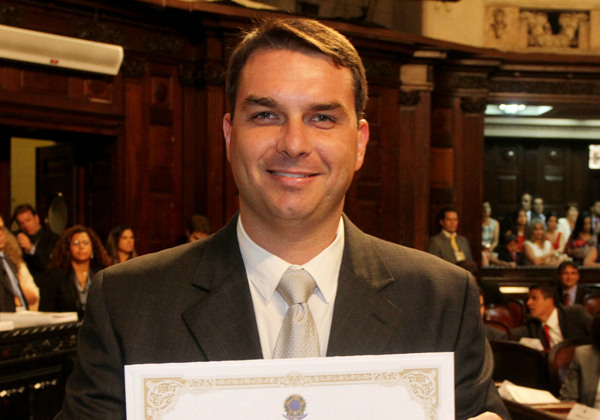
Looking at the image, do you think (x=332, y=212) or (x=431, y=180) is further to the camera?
(x=431, y=180)

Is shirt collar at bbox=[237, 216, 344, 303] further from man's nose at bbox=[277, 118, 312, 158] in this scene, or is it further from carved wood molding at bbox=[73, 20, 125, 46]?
carved wood molding at bbox=[73, 20, 125, 46]

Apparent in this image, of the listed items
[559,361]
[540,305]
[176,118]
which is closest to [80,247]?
[176,118]

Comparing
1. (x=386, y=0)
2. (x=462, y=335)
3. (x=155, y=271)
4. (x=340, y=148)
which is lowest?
(x=462, y=335)

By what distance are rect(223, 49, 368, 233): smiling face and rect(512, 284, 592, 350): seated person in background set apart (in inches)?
199

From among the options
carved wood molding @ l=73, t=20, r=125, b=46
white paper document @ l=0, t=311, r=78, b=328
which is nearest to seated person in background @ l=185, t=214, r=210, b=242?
carved wood molding @ l=73, t=20, r=125, b=46

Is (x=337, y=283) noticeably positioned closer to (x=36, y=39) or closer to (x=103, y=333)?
(x=103, y=333)

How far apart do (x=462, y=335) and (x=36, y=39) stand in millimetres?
6099

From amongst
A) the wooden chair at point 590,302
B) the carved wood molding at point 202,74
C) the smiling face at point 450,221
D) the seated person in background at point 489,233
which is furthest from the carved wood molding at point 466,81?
the wooden chair at point 590,302

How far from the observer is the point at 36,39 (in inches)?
263

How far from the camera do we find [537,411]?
Answer: 331cm

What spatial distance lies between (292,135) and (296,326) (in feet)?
1.17

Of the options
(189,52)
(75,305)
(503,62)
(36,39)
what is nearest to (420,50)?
(503,62)

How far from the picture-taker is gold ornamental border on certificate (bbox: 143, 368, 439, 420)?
1.21 metres

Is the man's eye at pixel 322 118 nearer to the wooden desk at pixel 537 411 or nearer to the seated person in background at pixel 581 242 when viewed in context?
the wooden desk at pixel 537 411
